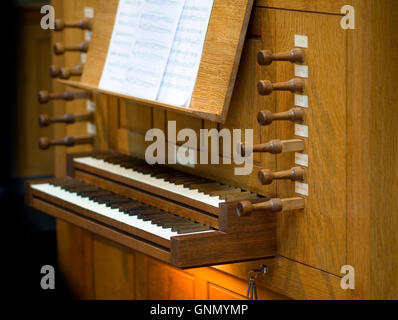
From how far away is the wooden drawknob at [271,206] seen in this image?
112 inches

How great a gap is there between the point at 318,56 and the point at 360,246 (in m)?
0.61

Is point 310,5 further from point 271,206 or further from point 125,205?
point 125,205

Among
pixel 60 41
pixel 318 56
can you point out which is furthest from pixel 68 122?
pixel 318 56

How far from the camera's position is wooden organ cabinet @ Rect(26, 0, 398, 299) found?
266 cm

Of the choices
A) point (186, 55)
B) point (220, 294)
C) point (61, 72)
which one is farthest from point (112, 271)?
point (186, 55)

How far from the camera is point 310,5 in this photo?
9.19 feet

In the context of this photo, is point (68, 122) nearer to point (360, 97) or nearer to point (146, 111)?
point (146, 111)

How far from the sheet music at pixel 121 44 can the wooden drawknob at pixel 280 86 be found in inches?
37.0

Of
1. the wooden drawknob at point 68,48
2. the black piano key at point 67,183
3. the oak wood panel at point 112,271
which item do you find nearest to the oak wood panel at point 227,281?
the oak wood panel at point 112,271

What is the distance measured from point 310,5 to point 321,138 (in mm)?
426

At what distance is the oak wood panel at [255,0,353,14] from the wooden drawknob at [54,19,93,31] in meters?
1.23

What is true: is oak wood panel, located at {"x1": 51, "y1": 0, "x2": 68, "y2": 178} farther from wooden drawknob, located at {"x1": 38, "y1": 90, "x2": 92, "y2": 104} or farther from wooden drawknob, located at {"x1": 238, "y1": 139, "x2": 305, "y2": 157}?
wooden drawknob, located at {"x1": 238, "y1": 139, "x2": 305, "y2": 157}

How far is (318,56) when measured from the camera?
110 inches

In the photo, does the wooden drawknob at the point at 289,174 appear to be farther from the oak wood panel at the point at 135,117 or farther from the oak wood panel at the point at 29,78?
the oak wood panel at the point at 29,78
